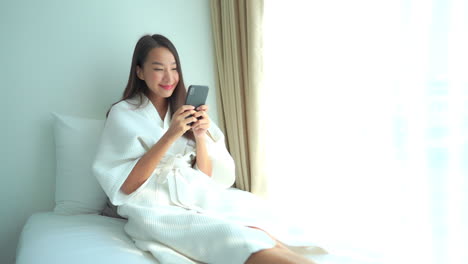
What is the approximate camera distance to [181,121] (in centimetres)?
168

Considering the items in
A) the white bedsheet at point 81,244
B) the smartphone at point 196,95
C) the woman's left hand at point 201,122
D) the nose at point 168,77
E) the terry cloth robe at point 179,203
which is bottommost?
the white bedsheet at point 81,244

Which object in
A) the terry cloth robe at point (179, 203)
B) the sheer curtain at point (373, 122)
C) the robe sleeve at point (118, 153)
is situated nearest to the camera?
the terry cloth robe at point (179, 203)

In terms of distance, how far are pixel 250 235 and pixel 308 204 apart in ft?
3.21

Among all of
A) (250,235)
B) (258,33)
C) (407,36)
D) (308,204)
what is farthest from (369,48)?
(250,235)

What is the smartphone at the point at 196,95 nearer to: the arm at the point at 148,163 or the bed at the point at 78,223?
the arm at the point at 148,163

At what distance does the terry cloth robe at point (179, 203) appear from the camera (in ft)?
4.13

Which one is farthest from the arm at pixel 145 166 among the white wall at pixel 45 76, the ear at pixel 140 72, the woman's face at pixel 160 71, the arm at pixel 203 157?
the white wall at pixel 45 76

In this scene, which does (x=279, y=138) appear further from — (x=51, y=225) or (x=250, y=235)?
(x=51, y=225)

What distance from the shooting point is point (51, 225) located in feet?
5.60

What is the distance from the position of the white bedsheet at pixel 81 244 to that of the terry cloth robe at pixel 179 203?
0.06m

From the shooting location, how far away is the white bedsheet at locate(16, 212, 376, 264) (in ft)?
4.23

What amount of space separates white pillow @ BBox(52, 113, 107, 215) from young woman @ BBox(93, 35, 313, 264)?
11.6 inches

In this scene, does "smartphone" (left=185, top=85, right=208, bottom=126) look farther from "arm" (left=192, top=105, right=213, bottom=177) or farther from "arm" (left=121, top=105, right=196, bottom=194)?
"arm" (left=121, top=105, right=196, bottom=194)

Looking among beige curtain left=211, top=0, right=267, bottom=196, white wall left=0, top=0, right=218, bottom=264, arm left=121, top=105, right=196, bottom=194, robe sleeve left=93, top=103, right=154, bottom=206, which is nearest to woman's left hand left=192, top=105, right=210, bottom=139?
arm left=121, top=105, right=196, bottom=194
